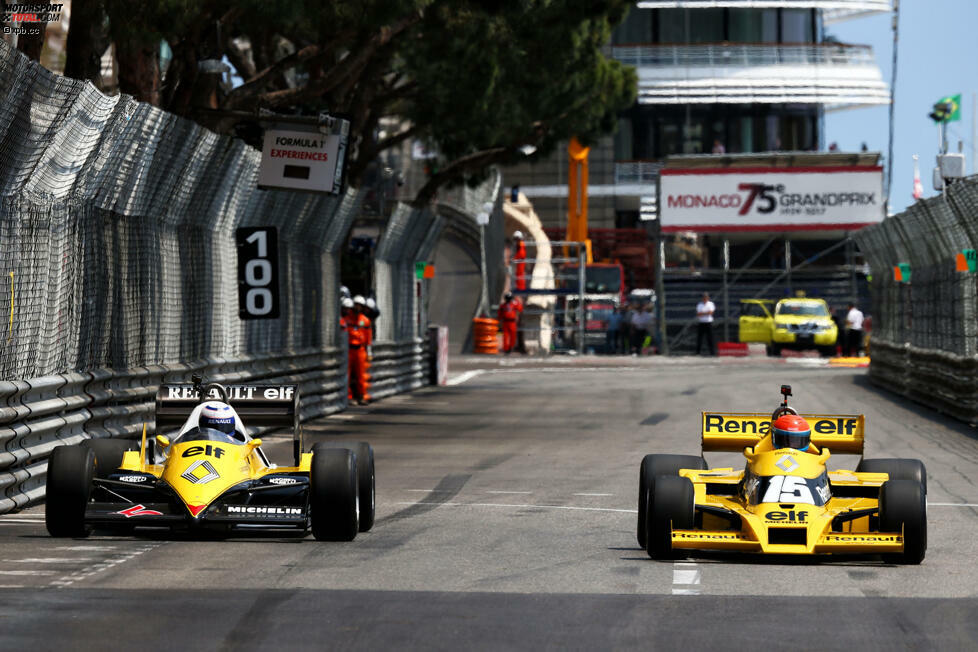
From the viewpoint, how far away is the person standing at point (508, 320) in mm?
49500

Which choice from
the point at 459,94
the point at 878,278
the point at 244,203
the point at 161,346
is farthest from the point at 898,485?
the point at 878,278

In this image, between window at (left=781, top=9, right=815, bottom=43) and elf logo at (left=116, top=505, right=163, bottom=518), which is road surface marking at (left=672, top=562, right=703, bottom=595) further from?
window at (left=781, top=9, right=815, bottom=43)

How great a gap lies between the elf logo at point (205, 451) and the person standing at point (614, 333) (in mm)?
40740

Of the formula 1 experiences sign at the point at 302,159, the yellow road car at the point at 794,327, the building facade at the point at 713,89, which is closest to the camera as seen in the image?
the formula 1 experiences sign at the point at 302,159

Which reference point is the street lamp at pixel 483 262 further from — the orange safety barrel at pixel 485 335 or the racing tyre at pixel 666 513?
the racing tyre at pixel 666 513

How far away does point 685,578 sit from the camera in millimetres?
9695

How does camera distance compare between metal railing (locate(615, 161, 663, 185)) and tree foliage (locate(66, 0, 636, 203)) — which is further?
metal railing (locate(615, 161, 663, 185))

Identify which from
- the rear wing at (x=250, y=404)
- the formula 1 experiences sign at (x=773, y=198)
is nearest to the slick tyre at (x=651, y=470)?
the rear wing at (x=250, y=404)

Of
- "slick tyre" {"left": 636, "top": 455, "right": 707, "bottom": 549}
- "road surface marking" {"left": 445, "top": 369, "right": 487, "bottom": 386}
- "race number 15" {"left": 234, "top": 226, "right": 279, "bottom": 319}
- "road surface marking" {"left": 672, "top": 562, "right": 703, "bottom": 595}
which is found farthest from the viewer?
"road surface marking" {"left": 445, "top": 369, "right": 487, "bottom": 386}

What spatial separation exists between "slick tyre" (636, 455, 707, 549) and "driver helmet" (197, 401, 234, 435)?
2653mm

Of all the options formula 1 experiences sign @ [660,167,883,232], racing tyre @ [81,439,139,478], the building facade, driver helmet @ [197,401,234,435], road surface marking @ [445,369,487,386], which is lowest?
road surface marking @ [445,369,487,386]

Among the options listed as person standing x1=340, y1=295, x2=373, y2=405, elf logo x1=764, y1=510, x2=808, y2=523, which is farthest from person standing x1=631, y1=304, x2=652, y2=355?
elf logo x1=764, y1=510, x2=808, y2=523

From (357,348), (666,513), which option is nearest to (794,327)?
(357,348)

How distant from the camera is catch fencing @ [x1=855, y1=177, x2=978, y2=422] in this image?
23.1m
